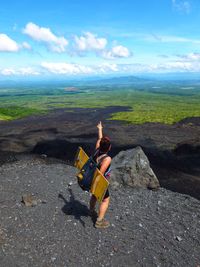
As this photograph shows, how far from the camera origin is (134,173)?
21.0m

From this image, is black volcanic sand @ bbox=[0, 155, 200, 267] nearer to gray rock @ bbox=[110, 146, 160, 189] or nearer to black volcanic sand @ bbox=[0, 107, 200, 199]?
gray rock @ bbox=[110, 146, 160, 189]

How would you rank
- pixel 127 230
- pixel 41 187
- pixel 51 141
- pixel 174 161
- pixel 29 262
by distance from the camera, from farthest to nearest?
pixel 51 141, pixel 174 161, pixel 41 187, pixel 127 230, pixel 29 262

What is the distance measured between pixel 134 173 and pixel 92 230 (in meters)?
7.55

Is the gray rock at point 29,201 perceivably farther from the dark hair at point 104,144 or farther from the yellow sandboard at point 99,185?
the dark hair at point 104,144

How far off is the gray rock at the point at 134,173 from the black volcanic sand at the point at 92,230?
0.74 m

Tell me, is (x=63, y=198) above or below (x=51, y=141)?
above

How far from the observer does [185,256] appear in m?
12.6

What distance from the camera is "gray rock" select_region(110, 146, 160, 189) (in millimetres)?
20703

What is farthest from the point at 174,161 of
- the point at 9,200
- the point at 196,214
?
the point at 9,200

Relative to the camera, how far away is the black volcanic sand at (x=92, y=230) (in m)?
12.2

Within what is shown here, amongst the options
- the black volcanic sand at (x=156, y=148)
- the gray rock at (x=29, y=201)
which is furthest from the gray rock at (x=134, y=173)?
the gray rock at (x=29, y=201)

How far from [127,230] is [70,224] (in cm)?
245

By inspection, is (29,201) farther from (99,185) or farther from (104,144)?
(104,144)

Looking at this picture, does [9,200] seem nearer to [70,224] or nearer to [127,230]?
[70,224]
